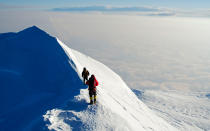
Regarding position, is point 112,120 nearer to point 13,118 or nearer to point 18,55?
point 13,118

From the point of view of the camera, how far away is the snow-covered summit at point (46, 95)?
1507cm

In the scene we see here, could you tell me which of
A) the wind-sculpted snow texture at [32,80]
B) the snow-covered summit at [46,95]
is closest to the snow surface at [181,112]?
the snow-covered summit at [46,95]

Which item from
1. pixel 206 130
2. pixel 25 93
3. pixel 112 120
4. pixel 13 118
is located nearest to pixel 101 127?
pixel 112 120

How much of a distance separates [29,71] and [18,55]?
448cm

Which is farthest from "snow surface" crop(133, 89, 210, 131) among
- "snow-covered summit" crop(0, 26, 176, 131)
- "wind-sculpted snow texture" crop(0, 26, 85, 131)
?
"wind-sculpted snow texture" crop(0, 26, 85, 131)

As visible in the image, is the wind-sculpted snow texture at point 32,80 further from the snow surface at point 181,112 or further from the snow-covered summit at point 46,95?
the snow surface at point 181,112

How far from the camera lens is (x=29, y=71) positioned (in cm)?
2325

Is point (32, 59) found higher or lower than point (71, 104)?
higher

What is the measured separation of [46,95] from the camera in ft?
63.9

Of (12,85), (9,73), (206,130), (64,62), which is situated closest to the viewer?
(12,85)

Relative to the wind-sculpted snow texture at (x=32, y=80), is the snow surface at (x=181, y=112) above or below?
below

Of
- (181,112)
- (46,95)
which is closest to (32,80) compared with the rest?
(46,95)

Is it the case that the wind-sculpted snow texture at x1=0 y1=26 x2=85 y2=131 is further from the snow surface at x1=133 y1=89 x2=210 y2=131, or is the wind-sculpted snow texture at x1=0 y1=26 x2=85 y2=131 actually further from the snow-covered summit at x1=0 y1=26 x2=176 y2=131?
the snow surface at x1=133 y1=89 x2=210 y2=131

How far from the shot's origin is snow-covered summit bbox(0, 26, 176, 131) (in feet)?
49.4
